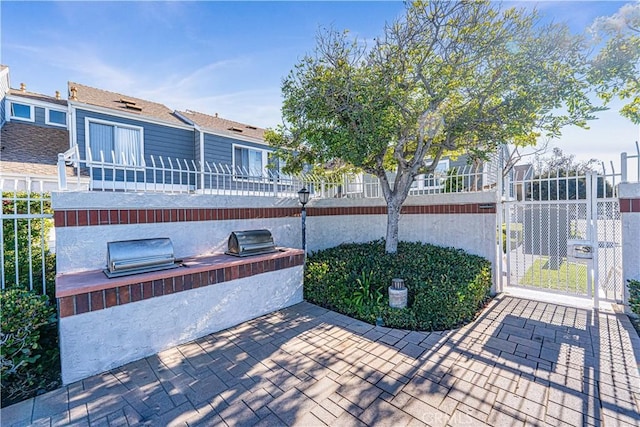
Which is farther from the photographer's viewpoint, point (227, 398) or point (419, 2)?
point (419, 2)

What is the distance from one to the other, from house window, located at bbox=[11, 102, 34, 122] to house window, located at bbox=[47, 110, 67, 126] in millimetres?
569

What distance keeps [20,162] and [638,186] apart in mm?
16215

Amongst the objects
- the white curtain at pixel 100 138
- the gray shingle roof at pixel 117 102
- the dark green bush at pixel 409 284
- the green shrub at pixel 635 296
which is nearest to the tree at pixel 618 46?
the green shrub at pixel 635 296

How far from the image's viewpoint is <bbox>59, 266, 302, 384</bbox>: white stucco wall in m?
3.17

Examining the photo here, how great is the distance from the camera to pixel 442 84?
17.3ft

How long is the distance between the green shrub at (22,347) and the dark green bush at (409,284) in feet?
12.8

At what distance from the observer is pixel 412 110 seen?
5.79 metres

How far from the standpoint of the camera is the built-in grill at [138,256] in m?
3.67

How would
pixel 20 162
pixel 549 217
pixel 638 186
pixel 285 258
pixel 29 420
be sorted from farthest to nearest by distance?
pixel 20 162 → pixel 549 217 → pixel 285 258 → pixel 638 186 → pixel 29 420

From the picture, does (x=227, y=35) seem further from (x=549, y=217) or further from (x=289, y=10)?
(x=549, y=217)

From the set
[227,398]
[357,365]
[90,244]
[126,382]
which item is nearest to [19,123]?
[90,244]

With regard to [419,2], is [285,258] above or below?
below

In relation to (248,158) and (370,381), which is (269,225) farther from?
(248,158)

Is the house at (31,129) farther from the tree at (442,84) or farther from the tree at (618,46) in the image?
the tree at (618,46)
